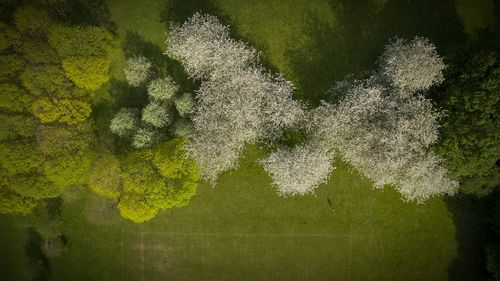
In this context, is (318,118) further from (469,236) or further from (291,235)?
(469,236)

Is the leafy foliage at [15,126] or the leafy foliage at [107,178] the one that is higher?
the leafy foliage at [15,126]

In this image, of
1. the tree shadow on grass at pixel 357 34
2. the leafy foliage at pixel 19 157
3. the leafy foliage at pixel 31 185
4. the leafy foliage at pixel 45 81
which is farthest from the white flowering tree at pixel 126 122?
the tree shadow on grass at pixel 357 34

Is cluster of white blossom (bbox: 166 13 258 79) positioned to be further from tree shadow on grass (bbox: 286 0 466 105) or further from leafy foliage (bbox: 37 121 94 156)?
leafy foliage (bbox: 37 121 94 156)

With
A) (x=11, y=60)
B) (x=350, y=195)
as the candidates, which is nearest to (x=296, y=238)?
(x=350, y=195)

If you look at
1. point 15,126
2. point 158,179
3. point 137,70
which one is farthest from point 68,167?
point 137,70

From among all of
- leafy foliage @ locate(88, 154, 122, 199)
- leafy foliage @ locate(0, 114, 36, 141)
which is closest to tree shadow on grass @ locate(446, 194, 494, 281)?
leafy foliage @ locate(88, 154, 122, 199)

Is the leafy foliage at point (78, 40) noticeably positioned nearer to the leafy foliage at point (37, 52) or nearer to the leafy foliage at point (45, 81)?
the leafy foliage at point (37, 52)

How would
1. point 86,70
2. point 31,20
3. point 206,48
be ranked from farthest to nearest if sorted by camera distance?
point 86,70, point 206,48, point 31,20
